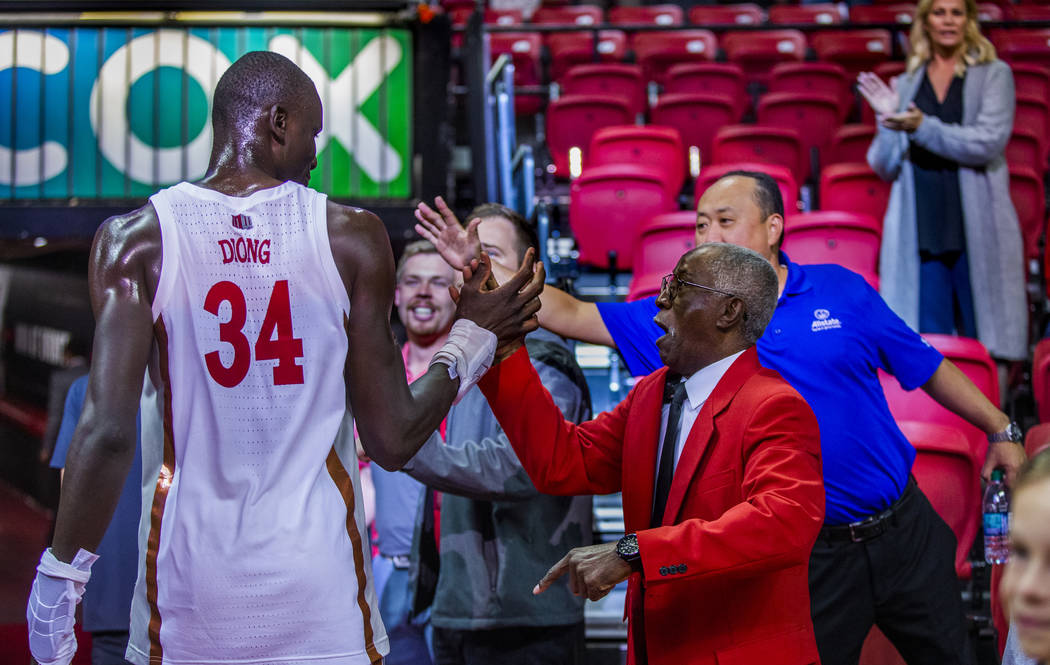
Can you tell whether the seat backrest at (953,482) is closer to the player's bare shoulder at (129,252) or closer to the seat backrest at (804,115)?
the player's bare shoulder at (129,252)

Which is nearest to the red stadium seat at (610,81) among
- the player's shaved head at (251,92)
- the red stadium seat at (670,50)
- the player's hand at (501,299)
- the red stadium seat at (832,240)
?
the red stadium seat at (670,50)

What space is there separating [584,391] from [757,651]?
1224 millimetres

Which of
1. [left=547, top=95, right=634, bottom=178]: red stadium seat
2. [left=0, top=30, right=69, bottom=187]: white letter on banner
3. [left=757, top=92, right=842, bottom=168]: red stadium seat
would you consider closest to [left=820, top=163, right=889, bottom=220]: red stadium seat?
[left=757, top=92, right=842, bottom=168]: red stadium seat

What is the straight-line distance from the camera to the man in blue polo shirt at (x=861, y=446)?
127 inches

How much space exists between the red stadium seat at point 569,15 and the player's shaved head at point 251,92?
32.6ft

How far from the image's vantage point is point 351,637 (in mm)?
2133

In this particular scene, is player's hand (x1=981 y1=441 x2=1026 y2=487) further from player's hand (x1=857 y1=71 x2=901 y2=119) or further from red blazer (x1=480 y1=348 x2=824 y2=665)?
player's hand (x1=857 y1=71 x2=901 y2=119)

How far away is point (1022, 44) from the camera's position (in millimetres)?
10422

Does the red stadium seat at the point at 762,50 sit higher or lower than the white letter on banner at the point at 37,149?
higher

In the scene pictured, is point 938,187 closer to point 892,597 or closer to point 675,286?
point 892,597

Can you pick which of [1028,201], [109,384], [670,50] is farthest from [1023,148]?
[109,384]

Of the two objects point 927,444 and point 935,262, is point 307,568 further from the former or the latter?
point 935,262

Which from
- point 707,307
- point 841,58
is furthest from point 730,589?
point 841,58

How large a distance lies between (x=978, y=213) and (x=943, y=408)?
1.35 m
